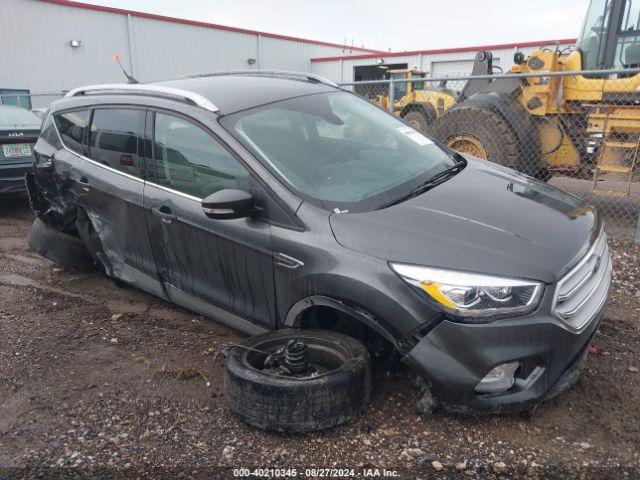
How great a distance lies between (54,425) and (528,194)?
9.94 ft

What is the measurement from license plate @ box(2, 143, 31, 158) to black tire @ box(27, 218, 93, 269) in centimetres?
270

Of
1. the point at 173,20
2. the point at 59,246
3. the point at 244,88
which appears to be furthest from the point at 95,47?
the point at 244,88

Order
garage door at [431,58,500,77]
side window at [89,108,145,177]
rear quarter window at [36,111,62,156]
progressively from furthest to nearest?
garage door at [431,58,500,77], rear quarter window at [36,111,62,156], side window at [89,108,145,177]

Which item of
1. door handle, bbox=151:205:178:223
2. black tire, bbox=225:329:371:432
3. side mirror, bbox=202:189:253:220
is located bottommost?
black tire, bbox=225:329:371:432

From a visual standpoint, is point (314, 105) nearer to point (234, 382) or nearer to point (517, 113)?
point (234, 382)

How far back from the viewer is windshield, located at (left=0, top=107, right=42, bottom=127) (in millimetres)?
7298

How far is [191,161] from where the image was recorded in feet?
10.4

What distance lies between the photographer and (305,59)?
31.3 m

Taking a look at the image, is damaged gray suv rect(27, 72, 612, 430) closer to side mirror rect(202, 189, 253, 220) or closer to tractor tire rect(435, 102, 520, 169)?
side mirror rect(202, 189, 253, 220)

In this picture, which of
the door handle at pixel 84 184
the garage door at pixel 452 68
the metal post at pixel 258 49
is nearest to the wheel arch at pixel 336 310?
the door handle at pixel 84 184

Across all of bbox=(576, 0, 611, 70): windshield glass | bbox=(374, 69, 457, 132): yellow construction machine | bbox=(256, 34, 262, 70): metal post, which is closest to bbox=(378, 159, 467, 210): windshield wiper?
bbox=(576, 0, 611, 70): windshield glass

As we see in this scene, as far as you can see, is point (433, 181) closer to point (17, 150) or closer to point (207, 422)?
point (207, 422)

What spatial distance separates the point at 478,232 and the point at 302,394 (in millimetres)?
1168

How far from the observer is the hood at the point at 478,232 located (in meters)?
2.31
